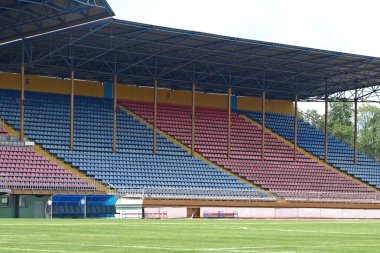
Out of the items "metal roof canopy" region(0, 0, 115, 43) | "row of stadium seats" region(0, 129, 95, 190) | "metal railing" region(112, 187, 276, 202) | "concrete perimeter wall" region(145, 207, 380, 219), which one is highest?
"metal roof canopy" region(0, 0, 115, 43)

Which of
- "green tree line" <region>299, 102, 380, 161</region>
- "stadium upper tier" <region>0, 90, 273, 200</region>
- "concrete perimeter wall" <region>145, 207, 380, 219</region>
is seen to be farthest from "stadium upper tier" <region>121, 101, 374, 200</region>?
"green tree line" <region>299, 102, 380, 161</region>

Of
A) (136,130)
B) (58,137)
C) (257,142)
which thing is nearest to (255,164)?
(257,142)

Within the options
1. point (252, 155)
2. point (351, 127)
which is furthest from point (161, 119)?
point (351, 127)

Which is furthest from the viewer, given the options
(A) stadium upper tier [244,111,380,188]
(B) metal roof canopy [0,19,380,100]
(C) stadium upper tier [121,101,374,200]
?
(A) stadium upper tier [244,111,380,188]

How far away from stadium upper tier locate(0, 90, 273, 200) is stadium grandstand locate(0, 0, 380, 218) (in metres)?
0.12

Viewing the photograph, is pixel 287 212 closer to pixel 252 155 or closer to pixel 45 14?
pixel 252 155

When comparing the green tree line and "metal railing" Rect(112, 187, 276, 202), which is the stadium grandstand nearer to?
"metal railing" Rect(112, 187, 276, 202)

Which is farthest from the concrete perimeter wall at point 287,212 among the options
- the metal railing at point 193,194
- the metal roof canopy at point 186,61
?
the metal roof canopy at point 186,61

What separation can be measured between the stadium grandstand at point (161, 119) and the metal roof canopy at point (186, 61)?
0.46 ft

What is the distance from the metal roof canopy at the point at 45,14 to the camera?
4650 centimetres

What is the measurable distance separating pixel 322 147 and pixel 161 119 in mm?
15778

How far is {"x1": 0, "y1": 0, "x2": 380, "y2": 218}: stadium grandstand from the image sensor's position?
53344mm

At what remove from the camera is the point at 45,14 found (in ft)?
160

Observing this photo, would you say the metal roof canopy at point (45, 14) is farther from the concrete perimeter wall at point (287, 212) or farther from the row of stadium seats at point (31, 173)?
the concrete perimeter wall at point (287, 212)
